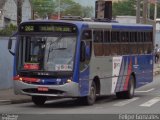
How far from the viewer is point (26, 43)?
1948 cm

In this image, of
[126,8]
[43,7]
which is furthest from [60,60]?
[126,8]

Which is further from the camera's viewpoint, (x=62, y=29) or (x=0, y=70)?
(x=0, y=70)

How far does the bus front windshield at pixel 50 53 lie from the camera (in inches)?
745

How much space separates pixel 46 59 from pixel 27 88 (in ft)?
3.76

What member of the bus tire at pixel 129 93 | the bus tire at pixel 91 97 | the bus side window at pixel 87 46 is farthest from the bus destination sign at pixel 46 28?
the bus tire at pixel 129 93

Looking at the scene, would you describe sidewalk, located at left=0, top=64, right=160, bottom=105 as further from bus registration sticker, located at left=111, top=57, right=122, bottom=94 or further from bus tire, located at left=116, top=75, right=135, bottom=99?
bus tire, located at left=116, top=75, right=135, bottom=99

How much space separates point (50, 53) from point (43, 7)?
88742 mm

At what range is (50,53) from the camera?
19.0m

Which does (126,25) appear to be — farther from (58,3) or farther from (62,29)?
(58,3)

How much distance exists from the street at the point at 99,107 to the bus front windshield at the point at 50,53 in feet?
4.47

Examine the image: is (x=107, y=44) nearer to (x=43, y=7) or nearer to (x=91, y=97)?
(x=91, y=97)

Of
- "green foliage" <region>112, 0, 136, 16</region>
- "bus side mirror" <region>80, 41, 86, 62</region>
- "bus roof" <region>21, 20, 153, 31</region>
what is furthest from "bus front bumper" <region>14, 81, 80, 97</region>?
"green foliage" <region>112, 0, 136, 16</region>

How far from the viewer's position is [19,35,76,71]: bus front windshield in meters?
18.9

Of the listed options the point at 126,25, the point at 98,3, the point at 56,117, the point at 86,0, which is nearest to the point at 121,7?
the point at 86,0
